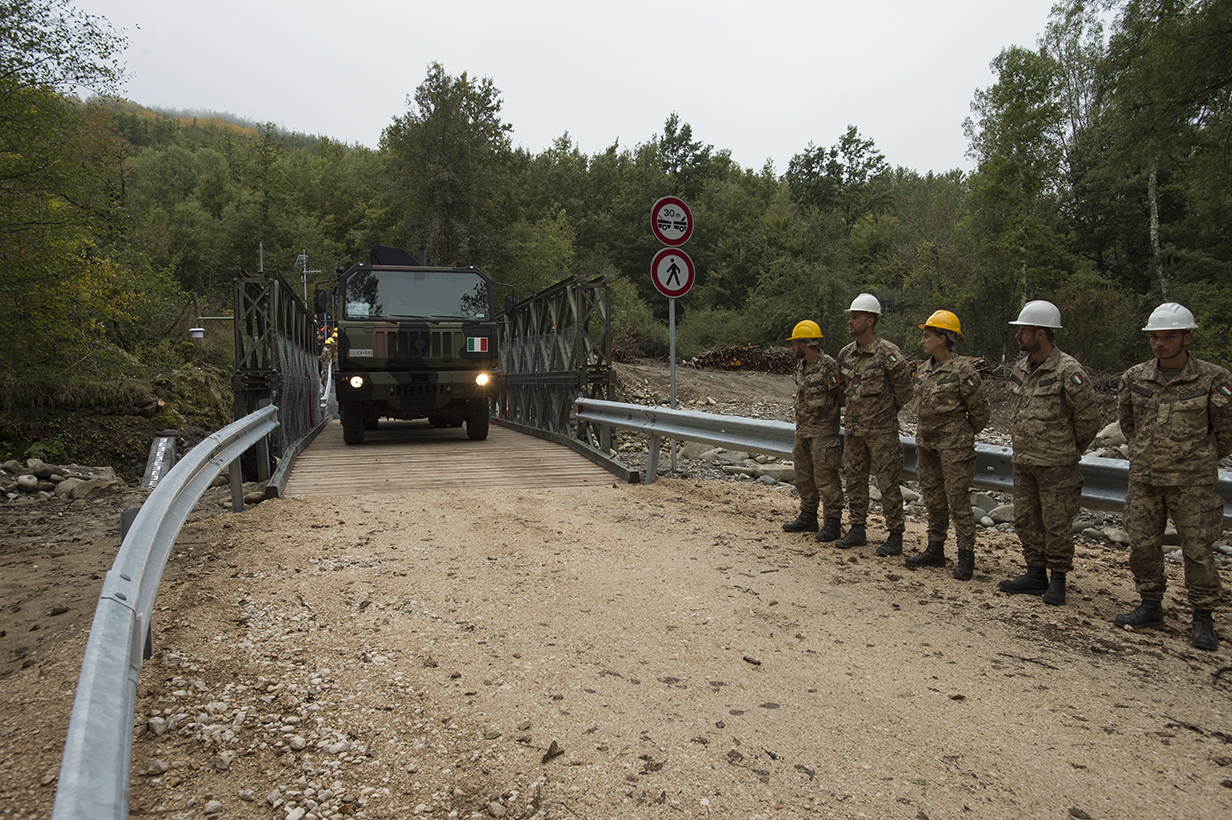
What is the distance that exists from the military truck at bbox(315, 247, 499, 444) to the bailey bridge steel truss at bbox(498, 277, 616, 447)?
1014mm

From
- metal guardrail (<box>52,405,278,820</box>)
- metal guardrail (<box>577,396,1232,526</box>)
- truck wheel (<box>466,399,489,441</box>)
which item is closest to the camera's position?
metal guardrail (<box>52,405,278,820</box>)

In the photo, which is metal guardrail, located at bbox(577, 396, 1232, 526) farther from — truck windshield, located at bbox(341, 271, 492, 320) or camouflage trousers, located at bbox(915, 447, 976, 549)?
truck windshield, located at bbox(341, 271, 492, 320)

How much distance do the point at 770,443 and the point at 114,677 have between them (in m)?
6.10

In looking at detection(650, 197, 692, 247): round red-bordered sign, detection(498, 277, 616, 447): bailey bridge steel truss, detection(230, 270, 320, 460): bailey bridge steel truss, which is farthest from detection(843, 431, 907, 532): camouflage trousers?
detection(230, 270, 320, 460): bailey bridge steel truss

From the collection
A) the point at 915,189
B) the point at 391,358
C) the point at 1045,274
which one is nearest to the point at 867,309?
the point at 391,358

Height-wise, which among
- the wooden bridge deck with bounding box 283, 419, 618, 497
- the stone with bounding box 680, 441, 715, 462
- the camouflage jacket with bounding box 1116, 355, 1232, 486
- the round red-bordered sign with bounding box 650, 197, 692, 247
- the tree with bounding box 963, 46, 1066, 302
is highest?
the tree with bounding box 963, 46, 1066, 302

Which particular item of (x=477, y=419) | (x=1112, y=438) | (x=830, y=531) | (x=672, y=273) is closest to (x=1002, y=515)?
(x=830, y=531)

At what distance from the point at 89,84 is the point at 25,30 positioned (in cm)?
125

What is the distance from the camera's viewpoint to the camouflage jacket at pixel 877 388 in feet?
20.0

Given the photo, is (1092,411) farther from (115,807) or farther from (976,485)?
(115,807)

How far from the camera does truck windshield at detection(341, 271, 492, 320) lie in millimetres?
12531

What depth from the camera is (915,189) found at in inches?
2933

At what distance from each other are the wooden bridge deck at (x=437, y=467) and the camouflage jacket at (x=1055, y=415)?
17.1ft

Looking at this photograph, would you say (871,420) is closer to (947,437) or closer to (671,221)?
(947,437)
